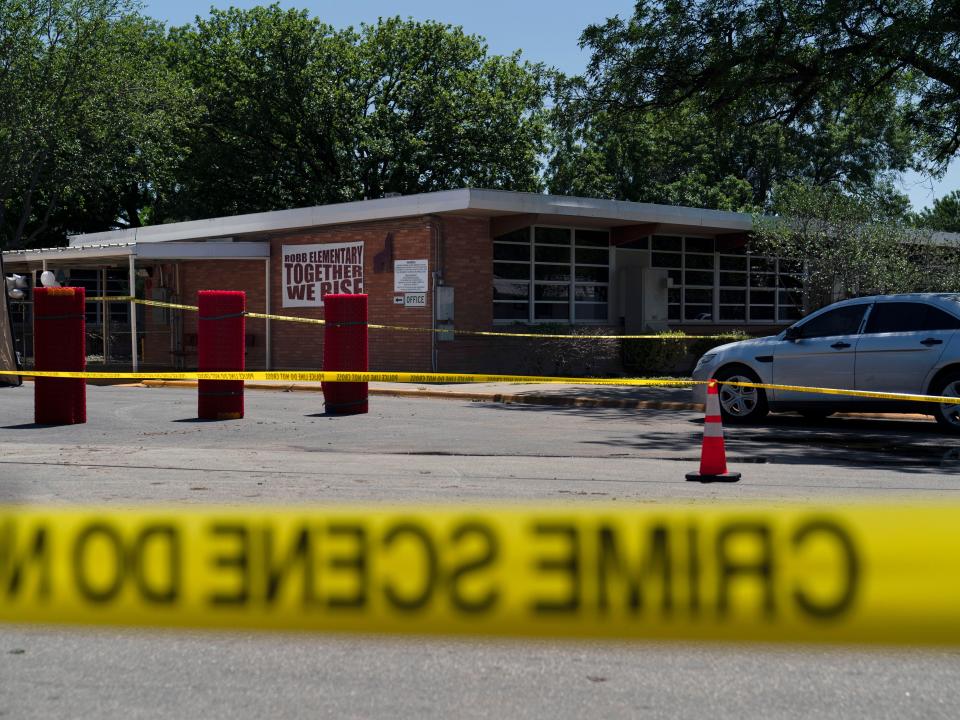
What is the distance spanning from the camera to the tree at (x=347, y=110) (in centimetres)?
4391

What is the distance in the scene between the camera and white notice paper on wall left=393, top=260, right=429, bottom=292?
22062 mm

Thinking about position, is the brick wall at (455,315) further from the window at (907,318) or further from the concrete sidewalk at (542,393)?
the window at (907,318)

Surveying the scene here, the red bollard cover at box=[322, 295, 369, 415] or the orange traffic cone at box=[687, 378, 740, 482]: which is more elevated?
the red bollard cover at box=[322, 295, 369, 415]

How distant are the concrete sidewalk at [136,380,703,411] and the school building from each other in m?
2.14

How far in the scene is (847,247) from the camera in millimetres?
23156

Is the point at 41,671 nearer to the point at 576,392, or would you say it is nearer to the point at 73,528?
the point at 73,528

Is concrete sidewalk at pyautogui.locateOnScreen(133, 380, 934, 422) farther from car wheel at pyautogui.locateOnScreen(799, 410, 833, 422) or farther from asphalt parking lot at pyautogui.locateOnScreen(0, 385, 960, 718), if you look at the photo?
car wheel at pyautogui.locateOnScreen(799, 410, 833, 422)

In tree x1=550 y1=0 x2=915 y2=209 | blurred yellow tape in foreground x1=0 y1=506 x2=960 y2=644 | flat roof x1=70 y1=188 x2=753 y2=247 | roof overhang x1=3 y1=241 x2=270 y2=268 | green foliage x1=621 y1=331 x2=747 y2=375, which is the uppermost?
tree x1=550 y1=0 x2=915 y2=209

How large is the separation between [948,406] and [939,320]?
1.05 m

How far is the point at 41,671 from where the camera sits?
4094mm

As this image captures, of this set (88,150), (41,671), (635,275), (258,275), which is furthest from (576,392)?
(88,150)

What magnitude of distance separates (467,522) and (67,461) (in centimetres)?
725

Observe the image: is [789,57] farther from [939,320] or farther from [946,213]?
[946,213]

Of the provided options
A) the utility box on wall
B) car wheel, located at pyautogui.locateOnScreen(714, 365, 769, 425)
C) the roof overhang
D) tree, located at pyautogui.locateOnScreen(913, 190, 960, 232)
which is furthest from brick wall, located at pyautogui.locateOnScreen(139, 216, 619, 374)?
tree, located at pyautogui.locateOnScreen(913, 190, 960, 232)
